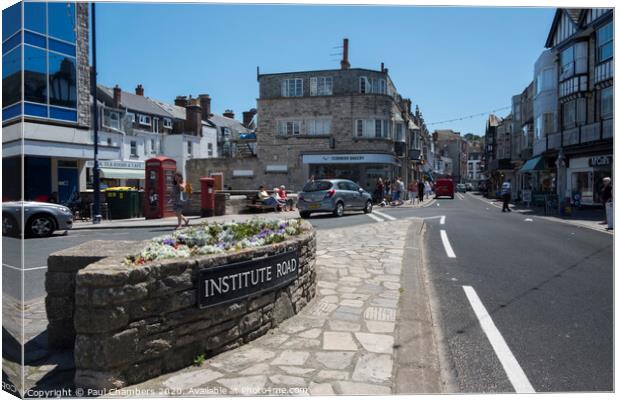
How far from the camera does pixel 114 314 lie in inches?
124

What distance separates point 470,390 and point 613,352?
145cm

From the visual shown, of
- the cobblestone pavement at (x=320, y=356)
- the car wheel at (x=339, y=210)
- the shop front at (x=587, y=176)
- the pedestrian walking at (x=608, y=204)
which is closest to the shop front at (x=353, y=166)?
the shop front at (x=587, y=176)

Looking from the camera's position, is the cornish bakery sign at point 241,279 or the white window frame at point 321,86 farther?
the white window frame at point 321,86

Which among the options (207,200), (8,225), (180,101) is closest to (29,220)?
(8,225)

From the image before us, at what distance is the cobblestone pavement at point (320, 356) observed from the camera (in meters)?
3.33

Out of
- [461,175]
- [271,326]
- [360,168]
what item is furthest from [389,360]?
[461,175]

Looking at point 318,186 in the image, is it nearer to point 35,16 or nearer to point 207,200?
point 207,200

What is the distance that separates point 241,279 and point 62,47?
7.40 ft

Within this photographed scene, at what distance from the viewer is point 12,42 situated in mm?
3232

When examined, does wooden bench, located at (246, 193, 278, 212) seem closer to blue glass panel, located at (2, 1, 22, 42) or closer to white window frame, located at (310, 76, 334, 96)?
blue glass panel, located at (2, 1, 22, 42)

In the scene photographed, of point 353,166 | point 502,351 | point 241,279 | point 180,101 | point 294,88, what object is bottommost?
point 502,351

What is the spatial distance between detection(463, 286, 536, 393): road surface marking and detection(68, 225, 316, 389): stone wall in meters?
2.18

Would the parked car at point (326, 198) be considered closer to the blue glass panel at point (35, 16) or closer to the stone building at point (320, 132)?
the blue glass panel at point (35, 16)

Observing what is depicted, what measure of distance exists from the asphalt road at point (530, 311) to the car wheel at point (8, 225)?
3.37 meters
